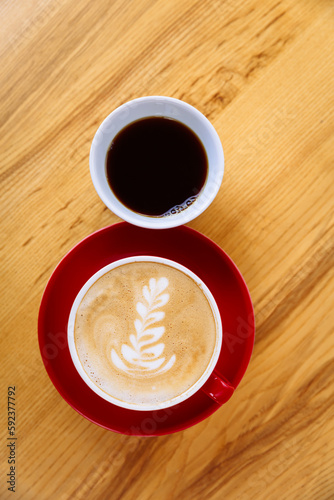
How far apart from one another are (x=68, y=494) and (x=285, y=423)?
1.85 ft

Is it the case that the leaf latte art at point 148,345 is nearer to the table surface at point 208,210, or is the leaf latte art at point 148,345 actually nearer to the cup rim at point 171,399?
the cup rim at point 171,399

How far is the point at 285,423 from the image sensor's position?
1001 millimetres

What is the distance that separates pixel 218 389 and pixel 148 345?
0.59 ft

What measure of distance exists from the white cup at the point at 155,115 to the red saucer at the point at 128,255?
0.24ft

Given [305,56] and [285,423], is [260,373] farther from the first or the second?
[305,56]

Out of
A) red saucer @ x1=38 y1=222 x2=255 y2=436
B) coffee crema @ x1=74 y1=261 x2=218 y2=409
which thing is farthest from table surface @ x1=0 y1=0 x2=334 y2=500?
coffee crema @ x1=74 y1=261 x2=218 y2=409

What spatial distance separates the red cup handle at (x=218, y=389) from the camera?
846mm

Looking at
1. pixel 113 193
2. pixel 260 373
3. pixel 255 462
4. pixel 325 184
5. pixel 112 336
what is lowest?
pixel 255 462

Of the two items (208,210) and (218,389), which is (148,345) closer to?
(218,389)

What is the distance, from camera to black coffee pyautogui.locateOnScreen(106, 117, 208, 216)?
0.88 m

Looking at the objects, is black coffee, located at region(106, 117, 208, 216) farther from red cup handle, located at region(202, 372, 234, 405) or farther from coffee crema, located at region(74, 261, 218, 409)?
red cup handle, located at region(202, 372, 234, 405)

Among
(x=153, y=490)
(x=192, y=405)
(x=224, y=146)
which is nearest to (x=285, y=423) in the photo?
(x=192, y=405)

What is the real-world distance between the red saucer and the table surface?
0.08m

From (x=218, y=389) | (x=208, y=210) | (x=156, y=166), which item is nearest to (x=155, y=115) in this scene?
(x=156, y=166)
